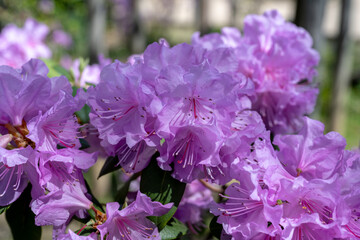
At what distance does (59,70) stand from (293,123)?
30.9 inches

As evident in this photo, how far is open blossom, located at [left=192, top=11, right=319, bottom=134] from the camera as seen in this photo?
124cm

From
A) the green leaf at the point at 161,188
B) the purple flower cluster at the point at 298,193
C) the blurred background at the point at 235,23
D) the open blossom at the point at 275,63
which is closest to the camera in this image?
the purple flower cluster at the point at 298,193

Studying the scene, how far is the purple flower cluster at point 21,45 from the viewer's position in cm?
239

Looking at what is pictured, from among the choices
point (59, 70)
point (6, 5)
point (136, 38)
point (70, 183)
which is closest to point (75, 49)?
point (136, 38)

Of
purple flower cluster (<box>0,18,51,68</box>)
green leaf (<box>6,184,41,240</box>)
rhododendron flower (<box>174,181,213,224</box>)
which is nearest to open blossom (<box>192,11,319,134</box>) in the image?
rhododendron flower (<box>174,181,213,224</box>)

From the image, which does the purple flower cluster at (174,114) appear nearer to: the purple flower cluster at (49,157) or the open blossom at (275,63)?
the purple flower cluster at (49,157)

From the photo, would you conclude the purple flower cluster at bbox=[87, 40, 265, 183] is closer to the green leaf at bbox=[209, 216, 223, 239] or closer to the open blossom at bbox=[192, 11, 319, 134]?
the green leaf at bbox=[209, 216, 223, 239]

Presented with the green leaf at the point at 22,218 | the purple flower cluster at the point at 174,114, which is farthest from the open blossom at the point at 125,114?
the green leaf at the point at 22,218

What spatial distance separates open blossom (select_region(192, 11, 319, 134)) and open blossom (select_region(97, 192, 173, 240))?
49cm

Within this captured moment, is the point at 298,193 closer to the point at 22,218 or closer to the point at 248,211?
the point at 248,211

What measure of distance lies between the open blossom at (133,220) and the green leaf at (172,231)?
7 cm

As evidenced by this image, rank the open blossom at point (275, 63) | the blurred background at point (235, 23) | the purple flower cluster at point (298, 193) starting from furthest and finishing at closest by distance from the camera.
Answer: the blurred background at point (235, 23) → the open blossom at point (275, 63) → the purple flower cluster at point (298, 193)

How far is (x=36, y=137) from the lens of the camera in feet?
2.91

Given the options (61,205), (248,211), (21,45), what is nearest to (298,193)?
(248,211)
